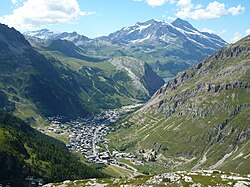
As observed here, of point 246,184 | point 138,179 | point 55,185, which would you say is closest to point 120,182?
point 138,179

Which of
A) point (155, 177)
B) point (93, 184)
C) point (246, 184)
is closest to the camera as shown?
point (246, 184)

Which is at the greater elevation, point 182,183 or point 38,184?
point 182,183

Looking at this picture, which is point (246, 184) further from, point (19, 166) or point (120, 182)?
point (19, 166)

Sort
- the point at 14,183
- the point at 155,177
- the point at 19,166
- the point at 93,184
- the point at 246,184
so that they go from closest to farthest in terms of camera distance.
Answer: the point at 246,184
the point at 155,177
the point at 93,184
the point at 14,183
the point at 19,166

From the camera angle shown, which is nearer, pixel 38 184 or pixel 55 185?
pixel 55 185

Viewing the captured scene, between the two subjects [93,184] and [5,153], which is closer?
[93,184]

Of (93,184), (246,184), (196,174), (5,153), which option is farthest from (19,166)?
(246,184)

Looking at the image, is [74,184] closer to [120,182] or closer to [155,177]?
[120,182]

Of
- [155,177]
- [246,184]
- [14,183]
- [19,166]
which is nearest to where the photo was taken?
[246,184]

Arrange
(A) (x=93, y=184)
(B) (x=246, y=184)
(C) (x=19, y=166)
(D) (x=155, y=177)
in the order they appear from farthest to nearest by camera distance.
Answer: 1. (C) (x=19, y=166)
2. (A) (x=93, y=184)
3. (D) (x=155, y=177)
4. (B) (x=246, y=184)
